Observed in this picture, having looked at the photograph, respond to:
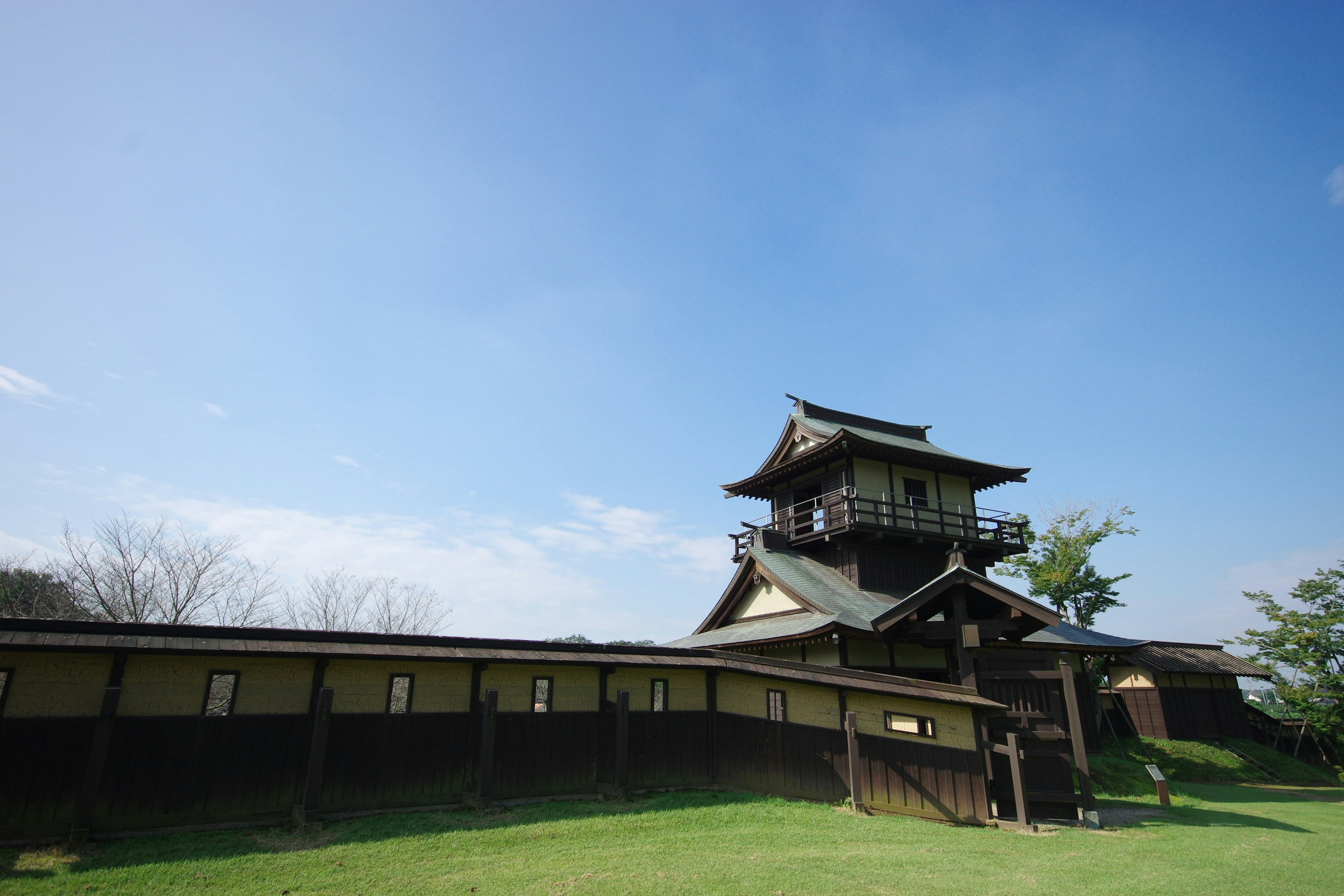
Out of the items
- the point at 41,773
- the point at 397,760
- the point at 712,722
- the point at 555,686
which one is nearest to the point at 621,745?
the point at 555,686

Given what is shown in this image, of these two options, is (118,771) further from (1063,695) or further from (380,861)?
(1063,695)

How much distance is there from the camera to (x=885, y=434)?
106 feet

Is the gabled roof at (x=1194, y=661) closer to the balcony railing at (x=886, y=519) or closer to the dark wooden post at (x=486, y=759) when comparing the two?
the balcony railing at (x=886, y=519)

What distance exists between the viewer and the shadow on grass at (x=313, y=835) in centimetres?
944

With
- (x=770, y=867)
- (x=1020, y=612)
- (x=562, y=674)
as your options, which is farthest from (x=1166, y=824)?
(x=562, y=674)

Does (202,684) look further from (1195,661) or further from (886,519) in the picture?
(1195,661)

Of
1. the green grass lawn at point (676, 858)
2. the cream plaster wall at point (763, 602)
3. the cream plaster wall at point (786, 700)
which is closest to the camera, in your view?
the green grass lawn at point (676, 858)

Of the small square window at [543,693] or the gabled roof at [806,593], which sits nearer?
the small square window at [543,693]

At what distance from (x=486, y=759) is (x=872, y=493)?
18.8 m

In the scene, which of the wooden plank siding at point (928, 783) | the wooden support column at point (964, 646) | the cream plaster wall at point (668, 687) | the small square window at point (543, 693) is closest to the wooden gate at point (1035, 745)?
the wooden support column at point (964, 646)

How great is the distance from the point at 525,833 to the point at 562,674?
12.6 feet

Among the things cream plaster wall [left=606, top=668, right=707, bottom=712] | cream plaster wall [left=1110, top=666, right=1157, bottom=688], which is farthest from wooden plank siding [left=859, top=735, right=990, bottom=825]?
cream plaster wall [left=1110, top=666, right=1157, bottom=688]

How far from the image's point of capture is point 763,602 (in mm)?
26406

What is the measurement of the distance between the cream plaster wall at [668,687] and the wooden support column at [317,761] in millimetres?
5632
